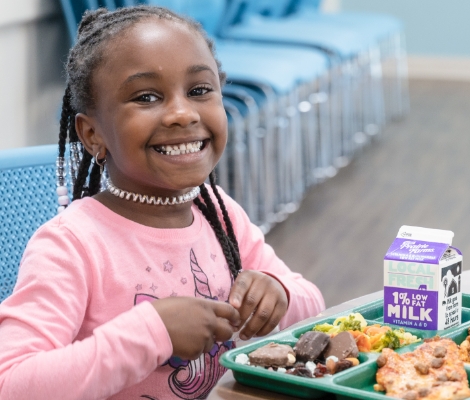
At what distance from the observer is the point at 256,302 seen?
1051 millimetres

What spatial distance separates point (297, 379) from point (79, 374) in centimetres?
23

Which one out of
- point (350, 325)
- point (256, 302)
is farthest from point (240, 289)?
point (350, 325)

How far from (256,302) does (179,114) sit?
24 centimetres

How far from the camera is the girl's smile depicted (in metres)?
1.06

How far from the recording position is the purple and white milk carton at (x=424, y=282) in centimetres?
98

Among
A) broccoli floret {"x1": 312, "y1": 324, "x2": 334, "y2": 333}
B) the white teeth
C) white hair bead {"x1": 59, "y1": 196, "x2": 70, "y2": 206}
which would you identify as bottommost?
broccoli floret {"x1": 312, "y1": 324, "x2": 334, "y2": 333}

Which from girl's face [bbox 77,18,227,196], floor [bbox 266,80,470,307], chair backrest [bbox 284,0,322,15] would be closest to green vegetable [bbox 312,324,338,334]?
girl's face [bbox 77,18,227,196]

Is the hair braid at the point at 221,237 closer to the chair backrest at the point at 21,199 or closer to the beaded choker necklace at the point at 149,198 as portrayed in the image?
the beaded choker necklace at the point at 149,198

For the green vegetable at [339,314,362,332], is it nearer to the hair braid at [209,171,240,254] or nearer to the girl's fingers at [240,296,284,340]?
the girl's fingers at [240,296,284,340]

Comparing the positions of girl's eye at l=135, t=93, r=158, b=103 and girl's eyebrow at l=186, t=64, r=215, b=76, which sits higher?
girl's eyebrow at l=186, t=64, r=215, b=76

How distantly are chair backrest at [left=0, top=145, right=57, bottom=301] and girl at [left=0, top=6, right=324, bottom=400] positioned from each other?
6.4 inches

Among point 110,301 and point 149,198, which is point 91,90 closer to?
point 149,198

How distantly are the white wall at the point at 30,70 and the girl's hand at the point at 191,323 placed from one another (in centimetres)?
200

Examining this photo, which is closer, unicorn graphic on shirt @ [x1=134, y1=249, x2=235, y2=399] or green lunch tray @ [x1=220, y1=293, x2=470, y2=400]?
green lunch tray @ [x1=220, y1=293, x2=470, y2=400]
